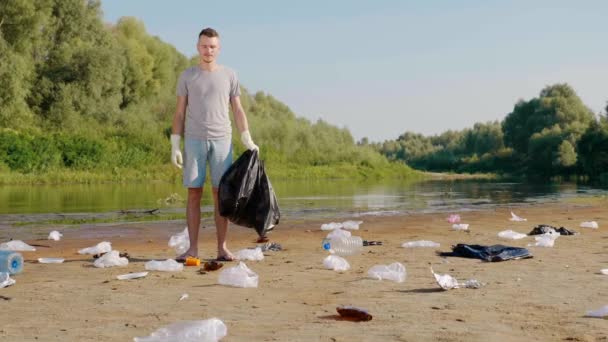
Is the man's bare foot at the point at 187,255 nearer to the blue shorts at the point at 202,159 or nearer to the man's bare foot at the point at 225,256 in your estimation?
the man's bare foot at the point at 225,256

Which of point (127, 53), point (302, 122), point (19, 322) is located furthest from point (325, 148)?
point (19, 322)

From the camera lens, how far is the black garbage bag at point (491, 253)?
24.0ft

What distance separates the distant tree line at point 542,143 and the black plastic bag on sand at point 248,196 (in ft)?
129

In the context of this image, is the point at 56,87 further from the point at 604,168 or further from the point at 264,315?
the point at 264,315

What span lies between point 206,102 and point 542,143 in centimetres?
6232

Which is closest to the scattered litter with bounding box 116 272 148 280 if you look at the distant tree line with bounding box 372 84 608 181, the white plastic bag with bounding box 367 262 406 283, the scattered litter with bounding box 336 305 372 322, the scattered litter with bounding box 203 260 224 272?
the scattered litter with bounding box 203 260 224 272

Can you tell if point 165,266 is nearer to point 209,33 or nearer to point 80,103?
point 209,33

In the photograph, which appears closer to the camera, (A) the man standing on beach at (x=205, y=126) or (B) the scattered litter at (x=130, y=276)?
(B) the scattered litter at (x=130, y=276)

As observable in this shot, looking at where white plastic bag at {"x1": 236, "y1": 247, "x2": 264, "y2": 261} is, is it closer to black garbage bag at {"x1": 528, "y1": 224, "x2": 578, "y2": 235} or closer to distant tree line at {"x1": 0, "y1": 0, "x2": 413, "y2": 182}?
black garbage bag at {"x1": 528, "y1": 224, "x2": 578, "y2": 235}

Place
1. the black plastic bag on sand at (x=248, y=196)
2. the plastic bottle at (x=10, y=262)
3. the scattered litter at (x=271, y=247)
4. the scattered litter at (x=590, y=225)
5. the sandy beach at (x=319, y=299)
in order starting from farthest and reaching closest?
the scattered litter at (x=590, y=225)
the scattered litter at (x=271, y=247)
the black plastic bag on sand at (x=248, y=196)
the plastic bottle at (x=10, y=262)
the sandy beach at (x=319, y=299)

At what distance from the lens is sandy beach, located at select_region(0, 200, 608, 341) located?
162 inches

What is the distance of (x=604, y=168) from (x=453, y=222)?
41.0m

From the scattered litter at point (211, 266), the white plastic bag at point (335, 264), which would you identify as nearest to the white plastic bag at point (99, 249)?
the scattered litter at point (211, 266)

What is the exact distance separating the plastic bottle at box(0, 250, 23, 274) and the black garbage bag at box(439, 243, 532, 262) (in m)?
4.24
